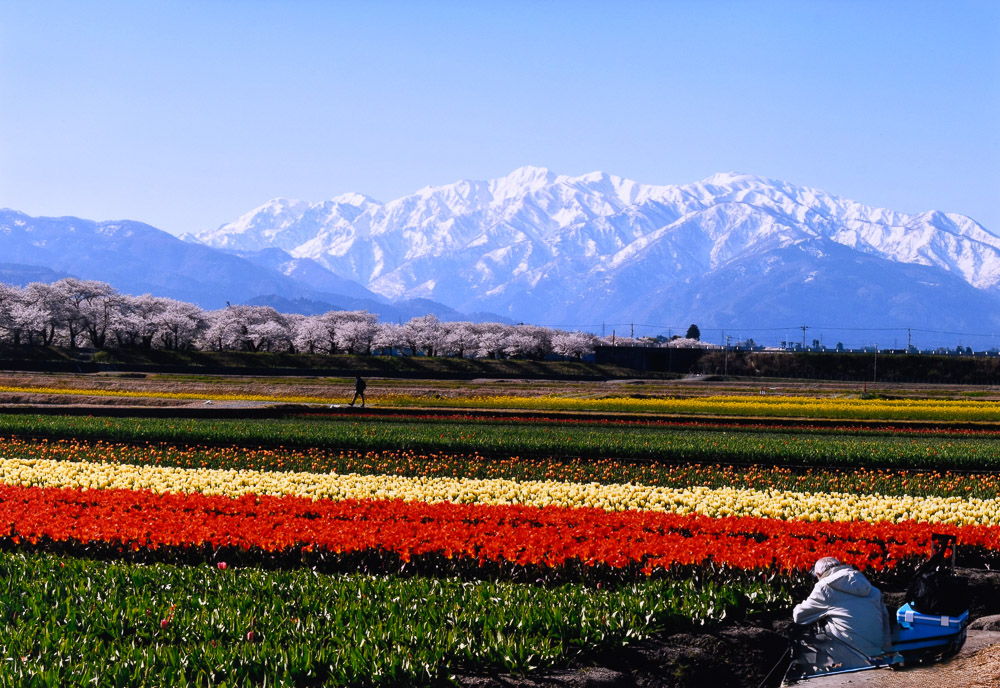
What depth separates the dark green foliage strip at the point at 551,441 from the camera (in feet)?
101

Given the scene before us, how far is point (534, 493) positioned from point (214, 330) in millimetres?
139877

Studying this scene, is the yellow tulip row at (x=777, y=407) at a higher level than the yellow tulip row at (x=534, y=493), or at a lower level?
higher

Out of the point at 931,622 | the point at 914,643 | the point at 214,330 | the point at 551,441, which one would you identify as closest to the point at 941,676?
the point at 914,643

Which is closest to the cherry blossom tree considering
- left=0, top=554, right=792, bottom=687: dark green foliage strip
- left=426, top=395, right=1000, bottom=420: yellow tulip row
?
left=426, top=395, right=1000, bottom=420: yellow tulip row

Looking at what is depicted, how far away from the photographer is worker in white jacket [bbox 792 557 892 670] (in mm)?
10852

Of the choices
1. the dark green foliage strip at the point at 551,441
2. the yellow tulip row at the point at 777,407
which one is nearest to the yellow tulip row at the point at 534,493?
the dark green foliage strip at the point at 551,441

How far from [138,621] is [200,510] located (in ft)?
24.6

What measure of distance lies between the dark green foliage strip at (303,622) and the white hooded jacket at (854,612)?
1123mm

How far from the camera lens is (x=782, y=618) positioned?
1220 centimetres

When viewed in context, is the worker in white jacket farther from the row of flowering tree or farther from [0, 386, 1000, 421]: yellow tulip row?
the row of flowering tree

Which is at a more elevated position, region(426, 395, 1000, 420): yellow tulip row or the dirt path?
region(426, 395, 1000, 420): yellow tulip row

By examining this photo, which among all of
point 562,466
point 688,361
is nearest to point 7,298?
point 688,361

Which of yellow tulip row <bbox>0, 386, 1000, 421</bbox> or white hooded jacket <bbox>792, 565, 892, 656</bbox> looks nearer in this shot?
white hooded jacket <bbox>792, 565, 892, 656</bbox>

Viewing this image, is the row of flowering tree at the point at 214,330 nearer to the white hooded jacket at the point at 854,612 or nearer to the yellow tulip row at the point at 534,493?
the yellow tulip row at the point at 534,493
